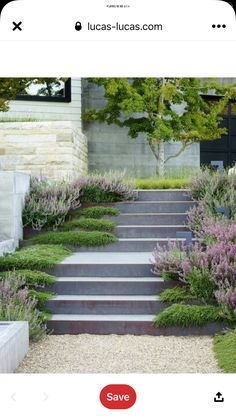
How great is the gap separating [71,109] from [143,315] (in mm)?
8451

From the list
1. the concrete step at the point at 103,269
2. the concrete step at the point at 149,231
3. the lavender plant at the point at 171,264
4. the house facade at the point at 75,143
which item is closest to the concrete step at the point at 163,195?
the concrete step at the point at 149,231

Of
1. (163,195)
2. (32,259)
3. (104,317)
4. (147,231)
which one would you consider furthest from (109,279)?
(163,195)

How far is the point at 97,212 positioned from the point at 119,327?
9.96ft

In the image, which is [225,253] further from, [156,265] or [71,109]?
[71,109]

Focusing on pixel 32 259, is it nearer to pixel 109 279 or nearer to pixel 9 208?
pixel 109 279

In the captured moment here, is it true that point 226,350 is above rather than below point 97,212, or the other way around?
below

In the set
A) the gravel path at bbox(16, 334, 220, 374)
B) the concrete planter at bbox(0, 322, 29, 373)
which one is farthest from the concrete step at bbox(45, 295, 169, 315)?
the concrete planter at bbox(0, 322, 29, 373)

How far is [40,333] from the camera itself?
520 cm

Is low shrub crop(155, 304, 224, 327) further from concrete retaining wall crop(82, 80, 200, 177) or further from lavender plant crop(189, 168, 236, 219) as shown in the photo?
concrete retaining wall crop(82, 80, 200, 177)

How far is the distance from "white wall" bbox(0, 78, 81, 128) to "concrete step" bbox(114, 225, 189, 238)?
207 inches

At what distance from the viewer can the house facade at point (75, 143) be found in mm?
11125

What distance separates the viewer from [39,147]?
1113cm

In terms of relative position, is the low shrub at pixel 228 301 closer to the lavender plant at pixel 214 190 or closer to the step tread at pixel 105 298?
the step tread at pixel 105 298
